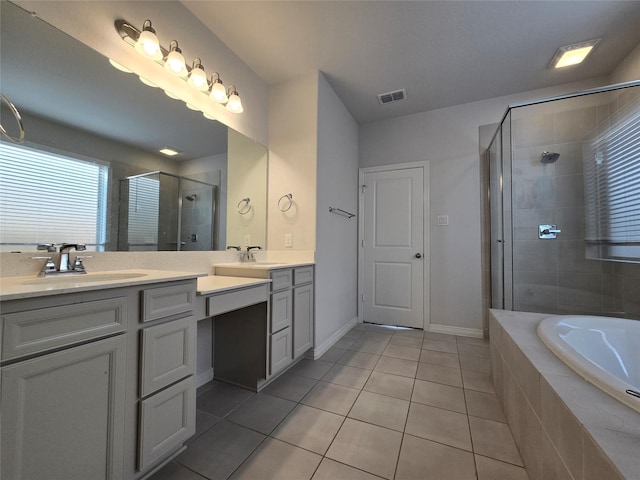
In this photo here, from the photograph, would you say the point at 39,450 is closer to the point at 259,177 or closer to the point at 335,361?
the point at 335,361

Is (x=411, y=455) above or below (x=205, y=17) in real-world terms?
below

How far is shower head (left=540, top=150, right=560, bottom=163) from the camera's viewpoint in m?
2.36

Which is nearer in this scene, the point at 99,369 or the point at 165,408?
the point at 99,369

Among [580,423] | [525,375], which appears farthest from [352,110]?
[580,423]

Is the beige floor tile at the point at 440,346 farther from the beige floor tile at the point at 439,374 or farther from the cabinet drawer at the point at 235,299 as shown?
the cabinet drawer at the point at 235,299

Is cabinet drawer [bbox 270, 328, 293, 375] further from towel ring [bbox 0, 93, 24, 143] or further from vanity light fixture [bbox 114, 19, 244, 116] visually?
vanity light fixture [bbox 114, 19, 244, 116]

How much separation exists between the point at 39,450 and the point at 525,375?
1737 mm

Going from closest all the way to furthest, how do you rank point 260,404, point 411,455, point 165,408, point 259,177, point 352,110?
point 165,408 → point 411,455 → point 260,404 → point 259,177 → point 352,110

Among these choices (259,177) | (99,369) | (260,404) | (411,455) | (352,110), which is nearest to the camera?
(99,369)

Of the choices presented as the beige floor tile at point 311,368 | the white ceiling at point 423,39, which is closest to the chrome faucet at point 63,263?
the beige floor tile at point 311,368

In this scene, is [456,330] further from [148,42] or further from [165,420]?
[148,42]

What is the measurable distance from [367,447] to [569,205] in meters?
2.58

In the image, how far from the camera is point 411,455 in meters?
1.20

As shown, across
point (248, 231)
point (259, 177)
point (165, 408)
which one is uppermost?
point (259, 177)
